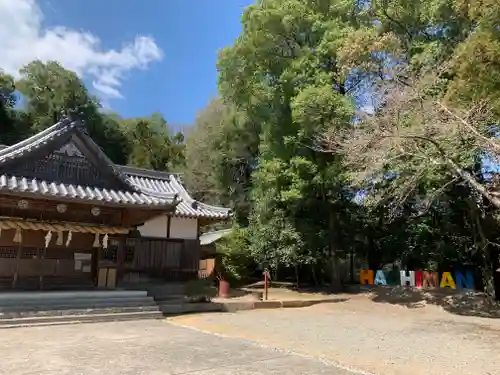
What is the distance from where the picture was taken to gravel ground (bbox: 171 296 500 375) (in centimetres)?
720

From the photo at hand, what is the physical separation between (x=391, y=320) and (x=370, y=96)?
7203 mm

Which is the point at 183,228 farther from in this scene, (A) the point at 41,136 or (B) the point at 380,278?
(B) the point at 380,278

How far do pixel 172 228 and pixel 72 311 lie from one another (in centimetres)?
622

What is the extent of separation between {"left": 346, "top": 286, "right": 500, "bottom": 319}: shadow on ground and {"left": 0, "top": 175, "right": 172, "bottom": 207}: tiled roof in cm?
1081

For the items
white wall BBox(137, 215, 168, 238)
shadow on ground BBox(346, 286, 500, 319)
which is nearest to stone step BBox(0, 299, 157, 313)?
white wall BBox(137, 215, 168, 238)

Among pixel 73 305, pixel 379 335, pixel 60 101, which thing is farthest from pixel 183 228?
pixel 60 101

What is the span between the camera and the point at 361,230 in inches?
877

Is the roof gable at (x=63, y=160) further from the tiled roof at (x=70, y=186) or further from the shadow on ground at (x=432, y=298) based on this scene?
the shadow on ground at (x=432, y=298)

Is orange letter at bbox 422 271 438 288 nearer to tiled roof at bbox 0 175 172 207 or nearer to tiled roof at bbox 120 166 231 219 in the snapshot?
tiled roof at bbox 120 166 231 219

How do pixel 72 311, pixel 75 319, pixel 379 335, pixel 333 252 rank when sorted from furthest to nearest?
pixel 333 252 < pixel 72 311 < pixel 75 319 < pixel 379 335

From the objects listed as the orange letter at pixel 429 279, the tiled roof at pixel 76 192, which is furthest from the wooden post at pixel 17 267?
the orange letter at pixel 429 279

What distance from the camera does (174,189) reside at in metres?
19.2

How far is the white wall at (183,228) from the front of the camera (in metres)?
16.8

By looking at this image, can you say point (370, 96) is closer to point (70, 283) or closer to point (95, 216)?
point (95, 216)
